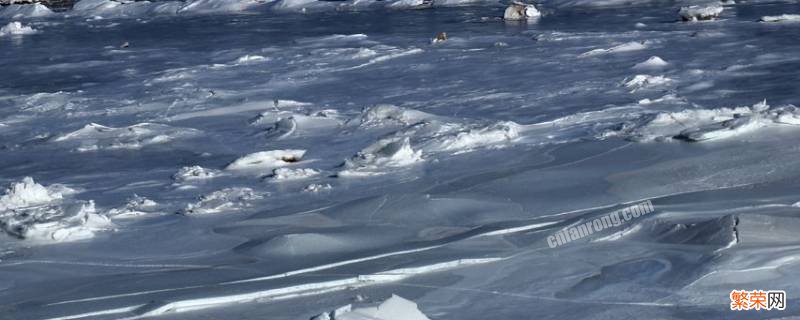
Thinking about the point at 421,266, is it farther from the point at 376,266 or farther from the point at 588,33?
the point at 588,33

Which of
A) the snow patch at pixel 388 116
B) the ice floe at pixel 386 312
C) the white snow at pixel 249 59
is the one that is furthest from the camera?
the white snow at pixel 249 59

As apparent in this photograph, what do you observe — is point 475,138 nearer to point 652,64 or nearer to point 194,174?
point 194,174

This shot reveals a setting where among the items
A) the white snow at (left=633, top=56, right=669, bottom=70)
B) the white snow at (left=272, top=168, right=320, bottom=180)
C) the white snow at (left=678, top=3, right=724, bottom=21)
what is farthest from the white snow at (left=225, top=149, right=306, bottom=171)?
the white snow at (left=678, top=3, right=724, bottom=21)

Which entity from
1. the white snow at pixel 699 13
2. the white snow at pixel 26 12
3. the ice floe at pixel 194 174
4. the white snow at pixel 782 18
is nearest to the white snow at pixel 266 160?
the ice floe at pixel 194 174

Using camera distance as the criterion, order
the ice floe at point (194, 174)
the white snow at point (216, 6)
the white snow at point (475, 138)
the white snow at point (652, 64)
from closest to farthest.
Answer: the ice floe at point (194, 174), the white snow at point (475, 138), the white snow at point (652, 64), the white snow at point (216, 6)

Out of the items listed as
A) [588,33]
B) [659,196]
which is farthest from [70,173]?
[588,33]

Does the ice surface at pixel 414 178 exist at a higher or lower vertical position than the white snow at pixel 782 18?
higher

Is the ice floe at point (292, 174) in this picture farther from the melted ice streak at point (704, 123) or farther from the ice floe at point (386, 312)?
the ice floe at point (386, 312)
